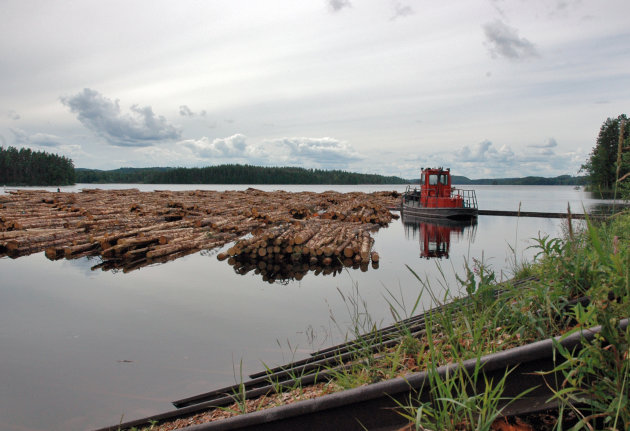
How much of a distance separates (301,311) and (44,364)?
4.54 metres

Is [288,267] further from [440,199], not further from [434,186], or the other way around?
[434,186]

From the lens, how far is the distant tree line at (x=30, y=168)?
115 meters

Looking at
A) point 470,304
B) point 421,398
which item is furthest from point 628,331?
point 470,304

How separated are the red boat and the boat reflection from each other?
1.60 ft

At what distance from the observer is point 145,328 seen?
7578 mm

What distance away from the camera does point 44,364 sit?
6.13 m

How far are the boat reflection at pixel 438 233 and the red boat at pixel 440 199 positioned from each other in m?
0.49

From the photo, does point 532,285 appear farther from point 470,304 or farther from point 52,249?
point 52,249

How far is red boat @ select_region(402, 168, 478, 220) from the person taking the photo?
92.2 feet

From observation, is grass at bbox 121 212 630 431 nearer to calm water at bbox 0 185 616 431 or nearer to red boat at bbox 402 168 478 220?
calm water at bbox 0 185 616 431

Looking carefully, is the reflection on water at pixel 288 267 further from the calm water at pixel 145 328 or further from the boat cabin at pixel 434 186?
the boat cabin at pixel 434 186

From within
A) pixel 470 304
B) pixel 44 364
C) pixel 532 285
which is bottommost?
pixel 44 364

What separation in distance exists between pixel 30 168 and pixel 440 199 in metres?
126

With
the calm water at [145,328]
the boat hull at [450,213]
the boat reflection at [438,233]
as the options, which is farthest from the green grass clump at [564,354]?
the boat hull at [450,213]
